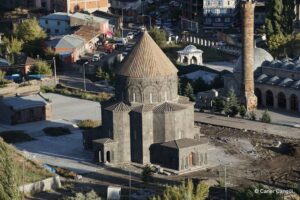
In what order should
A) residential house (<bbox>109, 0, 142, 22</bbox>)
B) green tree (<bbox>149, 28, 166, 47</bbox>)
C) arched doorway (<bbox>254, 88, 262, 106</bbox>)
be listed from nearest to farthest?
arched doorway (<bbox>254, 88, 262, 106</bbox>) < green tree (<bbox>149, 28, 166, 47</bbox>) < residential house (<bbox>109, 0, 142, 22</bbox>)

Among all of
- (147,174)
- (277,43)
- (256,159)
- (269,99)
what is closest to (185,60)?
(277,43)

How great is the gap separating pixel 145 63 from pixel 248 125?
9368 millimetres

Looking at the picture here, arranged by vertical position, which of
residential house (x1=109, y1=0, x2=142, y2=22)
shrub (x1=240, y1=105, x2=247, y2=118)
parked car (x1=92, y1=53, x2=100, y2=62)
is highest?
residential house (x1=109, y1=0, x2=142, y2=22)

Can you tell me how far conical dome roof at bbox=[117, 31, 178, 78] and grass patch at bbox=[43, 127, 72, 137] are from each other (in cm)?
705

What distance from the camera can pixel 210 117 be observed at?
5281 centimetres

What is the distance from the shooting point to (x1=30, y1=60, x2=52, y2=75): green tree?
6700cm

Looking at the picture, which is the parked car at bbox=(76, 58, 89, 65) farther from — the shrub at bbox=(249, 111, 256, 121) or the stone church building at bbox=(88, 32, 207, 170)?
the stone church building at bbox=(88, 32, 207, 170)

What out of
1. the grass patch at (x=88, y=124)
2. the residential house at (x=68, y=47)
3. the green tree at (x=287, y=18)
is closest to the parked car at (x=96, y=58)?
the residential house at (x=68, y=47)

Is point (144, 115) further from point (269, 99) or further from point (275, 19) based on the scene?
point (275, 19)

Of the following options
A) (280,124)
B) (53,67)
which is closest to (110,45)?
(53,67)

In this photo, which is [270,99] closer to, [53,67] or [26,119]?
[26,119]

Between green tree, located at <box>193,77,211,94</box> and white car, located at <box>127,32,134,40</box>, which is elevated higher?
white car, located at <box>127,32,134,40</box>

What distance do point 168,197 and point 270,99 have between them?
2554cm

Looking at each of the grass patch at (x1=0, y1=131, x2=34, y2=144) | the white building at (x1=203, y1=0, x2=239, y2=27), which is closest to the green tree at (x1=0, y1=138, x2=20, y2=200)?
the grass patch at (x1=0, y1=131, x2=34, y2=144)
